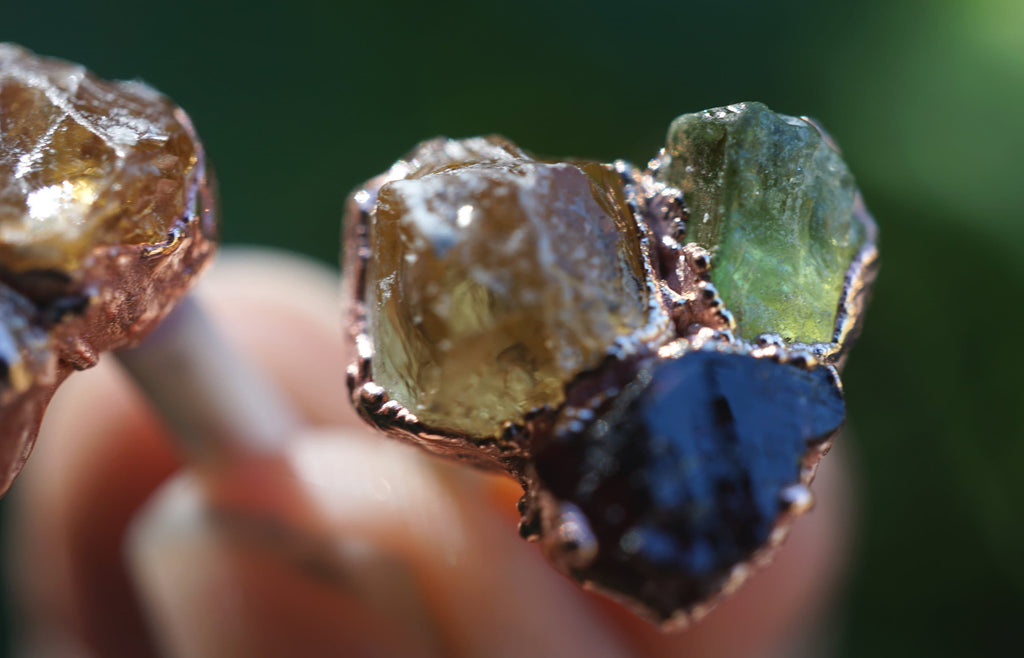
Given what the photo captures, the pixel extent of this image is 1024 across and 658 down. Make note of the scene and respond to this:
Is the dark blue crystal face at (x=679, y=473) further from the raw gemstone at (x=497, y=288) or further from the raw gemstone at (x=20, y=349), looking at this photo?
the raw gemstone at (x=20, y=349)

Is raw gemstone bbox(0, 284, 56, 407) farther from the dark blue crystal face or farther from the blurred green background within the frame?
the blurred green background

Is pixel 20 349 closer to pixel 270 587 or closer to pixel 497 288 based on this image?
pixel 497 288

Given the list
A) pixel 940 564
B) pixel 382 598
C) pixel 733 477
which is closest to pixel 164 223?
pixel 733 477

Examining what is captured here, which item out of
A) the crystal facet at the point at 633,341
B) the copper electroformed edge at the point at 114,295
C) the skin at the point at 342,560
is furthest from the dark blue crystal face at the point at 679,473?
the skin at the point at 342,560

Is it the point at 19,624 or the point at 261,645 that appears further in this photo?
the point at 19,624

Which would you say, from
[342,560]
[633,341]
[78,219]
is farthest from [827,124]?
[78,219]

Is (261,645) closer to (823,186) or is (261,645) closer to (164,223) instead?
(164,223)

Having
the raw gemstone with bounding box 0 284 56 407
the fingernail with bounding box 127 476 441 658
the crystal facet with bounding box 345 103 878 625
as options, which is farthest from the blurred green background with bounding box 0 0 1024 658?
the raw gemstone with bounding box 0 284 56 407
